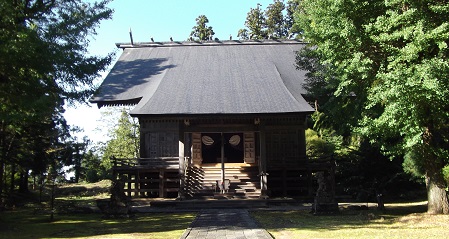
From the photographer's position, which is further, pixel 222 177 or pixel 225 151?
pixel 225 151

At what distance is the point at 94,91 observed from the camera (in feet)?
39.9

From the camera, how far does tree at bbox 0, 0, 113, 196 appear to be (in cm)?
1023

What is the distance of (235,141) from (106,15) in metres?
8.65

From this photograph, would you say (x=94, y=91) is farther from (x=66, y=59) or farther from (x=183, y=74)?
(x=183, y=74)

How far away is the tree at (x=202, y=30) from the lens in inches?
1629

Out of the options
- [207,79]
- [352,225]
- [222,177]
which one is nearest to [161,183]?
[222,177]

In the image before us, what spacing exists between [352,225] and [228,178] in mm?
7999

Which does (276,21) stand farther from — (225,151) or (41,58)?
(41,58)

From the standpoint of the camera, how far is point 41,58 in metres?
10.6

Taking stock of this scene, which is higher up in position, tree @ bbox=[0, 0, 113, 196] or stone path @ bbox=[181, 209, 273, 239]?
tree @ bbox=[0, 0, 113, 196]

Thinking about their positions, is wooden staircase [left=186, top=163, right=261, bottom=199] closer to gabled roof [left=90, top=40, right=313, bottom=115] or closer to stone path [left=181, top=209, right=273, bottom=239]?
gabled roof [left=90, top=40, right=313, bottom=115]

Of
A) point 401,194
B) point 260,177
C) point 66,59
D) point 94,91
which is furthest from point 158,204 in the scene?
point 401,194

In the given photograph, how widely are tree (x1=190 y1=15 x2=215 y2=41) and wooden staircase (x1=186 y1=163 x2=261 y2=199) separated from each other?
25.4 m

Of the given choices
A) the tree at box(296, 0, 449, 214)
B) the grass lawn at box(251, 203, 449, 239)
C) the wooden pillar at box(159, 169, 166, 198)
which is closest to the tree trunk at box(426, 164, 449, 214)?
the tree at box(296, 0, 449, 214)
